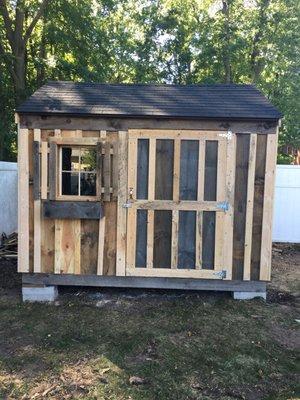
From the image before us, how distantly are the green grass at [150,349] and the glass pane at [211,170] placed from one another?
4.51 ft

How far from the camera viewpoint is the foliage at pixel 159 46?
39.9 ft

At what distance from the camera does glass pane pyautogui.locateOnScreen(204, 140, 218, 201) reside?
4.65 m

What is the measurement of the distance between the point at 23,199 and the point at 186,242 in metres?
2.10

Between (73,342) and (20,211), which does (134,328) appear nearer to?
(73,342)

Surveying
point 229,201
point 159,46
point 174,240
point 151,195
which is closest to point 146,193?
point 151,195

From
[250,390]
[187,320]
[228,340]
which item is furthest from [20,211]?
[250,390]

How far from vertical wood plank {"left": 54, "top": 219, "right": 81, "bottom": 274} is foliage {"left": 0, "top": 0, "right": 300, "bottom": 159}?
7843 millimetres

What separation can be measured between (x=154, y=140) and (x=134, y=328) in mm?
2200

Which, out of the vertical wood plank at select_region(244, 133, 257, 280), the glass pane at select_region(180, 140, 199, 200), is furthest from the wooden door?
the vertical wood plank at select_region(244, 133, 257, 280)

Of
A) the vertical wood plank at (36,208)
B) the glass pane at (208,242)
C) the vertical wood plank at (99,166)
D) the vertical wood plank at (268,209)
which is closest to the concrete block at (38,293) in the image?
the vertical wood plank at (36,208)

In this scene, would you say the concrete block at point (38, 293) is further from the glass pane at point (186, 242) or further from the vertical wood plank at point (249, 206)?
the vertical wood plank at point (249, 206)

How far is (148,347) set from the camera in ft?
11.9

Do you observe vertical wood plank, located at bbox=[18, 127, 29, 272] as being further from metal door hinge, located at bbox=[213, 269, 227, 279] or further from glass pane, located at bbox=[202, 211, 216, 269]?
metal door hinge, located at bbox=[213, 269, 227, 279]

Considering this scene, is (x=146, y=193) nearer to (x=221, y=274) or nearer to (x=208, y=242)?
(x=208, y=242)
